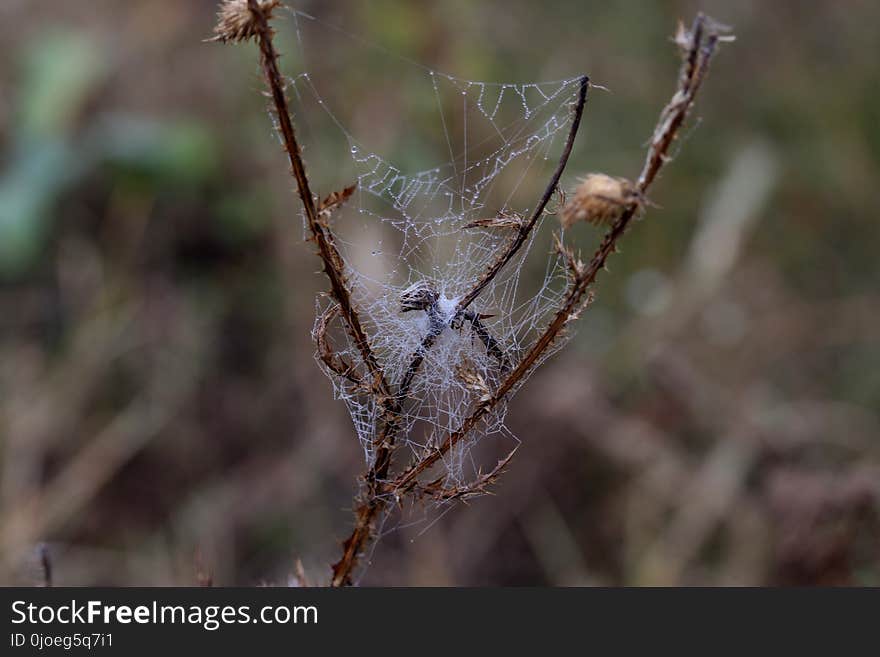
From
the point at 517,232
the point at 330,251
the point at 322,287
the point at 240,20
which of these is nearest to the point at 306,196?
the point at 330,251

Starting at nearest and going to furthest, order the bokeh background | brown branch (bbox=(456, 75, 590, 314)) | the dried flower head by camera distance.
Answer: brown branch (bbox=(456, 75, 590, 314)) → the dried flower head → the bokeh background

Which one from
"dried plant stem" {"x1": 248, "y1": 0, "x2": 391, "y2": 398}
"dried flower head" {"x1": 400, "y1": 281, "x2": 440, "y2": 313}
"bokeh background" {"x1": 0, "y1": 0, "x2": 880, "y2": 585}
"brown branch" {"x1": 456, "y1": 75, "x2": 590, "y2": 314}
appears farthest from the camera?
"bokeh background" {"x1": 0, "y1": 0, "x2": 880, "y2": 585}

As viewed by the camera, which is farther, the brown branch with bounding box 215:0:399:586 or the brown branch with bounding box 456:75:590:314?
the brown branch with bounding box 456:75:590:314

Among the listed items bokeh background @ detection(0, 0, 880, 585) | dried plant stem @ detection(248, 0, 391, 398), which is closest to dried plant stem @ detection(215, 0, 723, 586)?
dried plant stem @ detection(248, 0, 391, 398)

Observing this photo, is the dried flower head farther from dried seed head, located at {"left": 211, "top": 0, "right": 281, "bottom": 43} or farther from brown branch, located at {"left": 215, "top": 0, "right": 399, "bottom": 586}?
dried seed head, located at {"left": 211, "top": 0, "right": 281, "bottom": 43}

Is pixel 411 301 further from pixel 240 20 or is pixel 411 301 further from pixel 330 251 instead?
pixel 240 20

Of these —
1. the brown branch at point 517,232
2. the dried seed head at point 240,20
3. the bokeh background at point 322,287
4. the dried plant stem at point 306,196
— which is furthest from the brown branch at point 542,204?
the bokeh background at point 322,287

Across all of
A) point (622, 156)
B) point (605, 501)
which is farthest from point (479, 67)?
point (605, 501)

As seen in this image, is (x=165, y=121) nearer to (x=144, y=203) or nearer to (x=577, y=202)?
(x=144, y=203)
